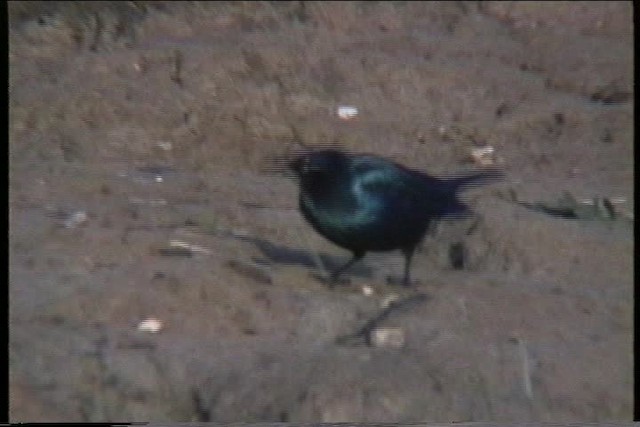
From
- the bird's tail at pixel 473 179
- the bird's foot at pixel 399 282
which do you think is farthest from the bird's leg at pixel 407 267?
the bird's tail at pixel 473 179

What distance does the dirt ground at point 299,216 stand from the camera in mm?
2625

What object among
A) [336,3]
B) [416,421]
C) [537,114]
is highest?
[336,3]

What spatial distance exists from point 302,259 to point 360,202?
486mm

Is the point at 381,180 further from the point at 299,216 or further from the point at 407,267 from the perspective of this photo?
the point at 299,216

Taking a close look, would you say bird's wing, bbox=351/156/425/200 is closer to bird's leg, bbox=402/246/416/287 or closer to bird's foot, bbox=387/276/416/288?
bird's leg, bbox=402/246/416/287

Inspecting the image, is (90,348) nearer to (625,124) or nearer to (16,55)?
(16,55)

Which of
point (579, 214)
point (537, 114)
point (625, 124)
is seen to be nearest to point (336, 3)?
point (537, 114)

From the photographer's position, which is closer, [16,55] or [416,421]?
[416,421]

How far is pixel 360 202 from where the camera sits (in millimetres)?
3184

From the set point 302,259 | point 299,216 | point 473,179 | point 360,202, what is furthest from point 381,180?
point 473,179

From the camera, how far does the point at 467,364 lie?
9.06 feet

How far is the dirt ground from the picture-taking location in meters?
2.62

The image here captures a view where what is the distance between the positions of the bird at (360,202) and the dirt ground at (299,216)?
168 millimetres

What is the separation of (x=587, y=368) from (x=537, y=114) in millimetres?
2886
